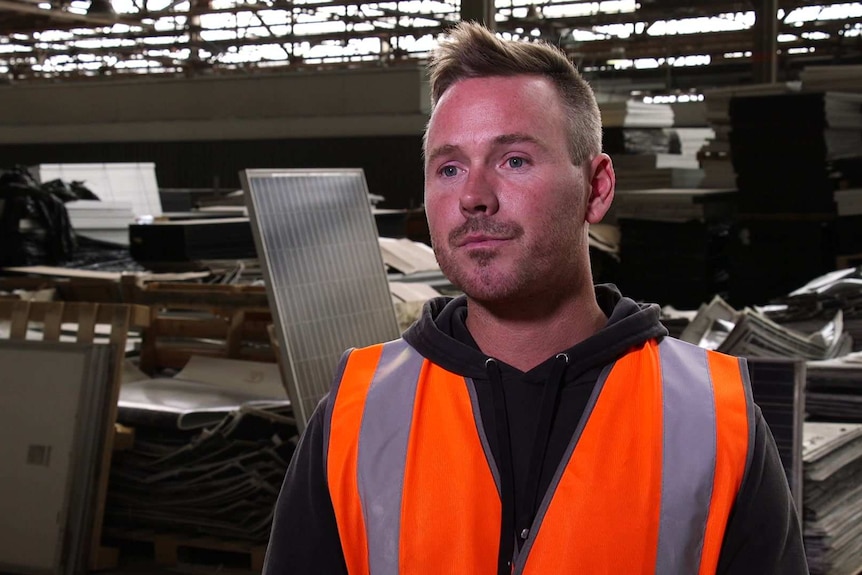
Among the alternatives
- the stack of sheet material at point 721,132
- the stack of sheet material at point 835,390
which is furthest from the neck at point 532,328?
the stack of sheet material at point 721,132

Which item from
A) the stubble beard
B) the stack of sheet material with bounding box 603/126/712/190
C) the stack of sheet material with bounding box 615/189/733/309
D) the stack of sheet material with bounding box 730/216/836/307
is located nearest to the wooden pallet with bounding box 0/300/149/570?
the stubble beard

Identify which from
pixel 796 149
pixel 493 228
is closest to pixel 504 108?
pixel 493 228

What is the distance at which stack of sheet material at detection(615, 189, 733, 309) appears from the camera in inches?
317

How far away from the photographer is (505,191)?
5.30 ft

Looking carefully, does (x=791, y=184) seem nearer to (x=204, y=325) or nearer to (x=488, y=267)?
(x=204, y=325)

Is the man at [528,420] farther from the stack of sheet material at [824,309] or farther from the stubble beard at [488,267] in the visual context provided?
the stack of sheet material at [824,309]

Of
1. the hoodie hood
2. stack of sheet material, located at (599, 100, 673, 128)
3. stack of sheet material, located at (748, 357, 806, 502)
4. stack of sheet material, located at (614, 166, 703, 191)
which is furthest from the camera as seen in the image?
stack of sheet material, located at (599, 100, 673, 128)

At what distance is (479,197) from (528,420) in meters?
0.35

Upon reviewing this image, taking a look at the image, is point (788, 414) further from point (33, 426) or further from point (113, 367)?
point (33, 426)

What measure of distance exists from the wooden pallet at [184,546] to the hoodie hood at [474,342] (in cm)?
347

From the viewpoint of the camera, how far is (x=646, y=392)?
5.57 feet

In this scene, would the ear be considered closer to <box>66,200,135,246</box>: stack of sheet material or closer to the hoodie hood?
the hoodie hood

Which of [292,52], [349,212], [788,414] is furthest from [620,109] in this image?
[292,52]

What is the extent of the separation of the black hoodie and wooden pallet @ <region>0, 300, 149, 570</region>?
345 centimetres
